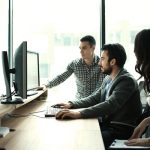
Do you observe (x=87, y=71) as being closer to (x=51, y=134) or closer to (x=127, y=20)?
(x=127, y=20)

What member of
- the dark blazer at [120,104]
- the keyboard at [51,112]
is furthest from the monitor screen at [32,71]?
the dark blazer at [120,104]

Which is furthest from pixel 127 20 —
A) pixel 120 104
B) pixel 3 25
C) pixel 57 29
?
pixel 120 104

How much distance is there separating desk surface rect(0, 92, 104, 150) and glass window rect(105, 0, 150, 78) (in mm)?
2120

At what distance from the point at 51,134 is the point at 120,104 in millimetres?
665

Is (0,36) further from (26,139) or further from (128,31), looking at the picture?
(26,139)

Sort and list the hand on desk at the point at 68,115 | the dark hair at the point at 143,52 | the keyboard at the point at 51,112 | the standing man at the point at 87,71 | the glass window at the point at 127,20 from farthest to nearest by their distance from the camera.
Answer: the glass window at the point at 127,20 → the standing man at the point at 87,71 → the keyboard at the point at 51,112 → the hand on desk at the point at 68,115 → the dark hair at the point at 143,52

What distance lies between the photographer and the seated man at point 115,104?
2199mm

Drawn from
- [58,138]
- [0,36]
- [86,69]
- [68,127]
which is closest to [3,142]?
[58,138]

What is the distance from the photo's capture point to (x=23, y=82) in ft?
6.68

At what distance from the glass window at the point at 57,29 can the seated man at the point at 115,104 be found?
1605mm

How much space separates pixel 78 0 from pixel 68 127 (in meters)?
2.58

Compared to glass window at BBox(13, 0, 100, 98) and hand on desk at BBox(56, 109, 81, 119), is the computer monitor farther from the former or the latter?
glass window at BBox(13, 0, 100, 98)

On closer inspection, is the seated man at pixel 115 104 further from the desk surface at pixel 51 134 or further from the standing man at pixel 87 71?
the standing man at pixel 87 71

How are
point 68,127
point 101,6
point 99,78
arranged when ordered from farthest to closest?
point 101,6 → point 99,78 → point 68,127
